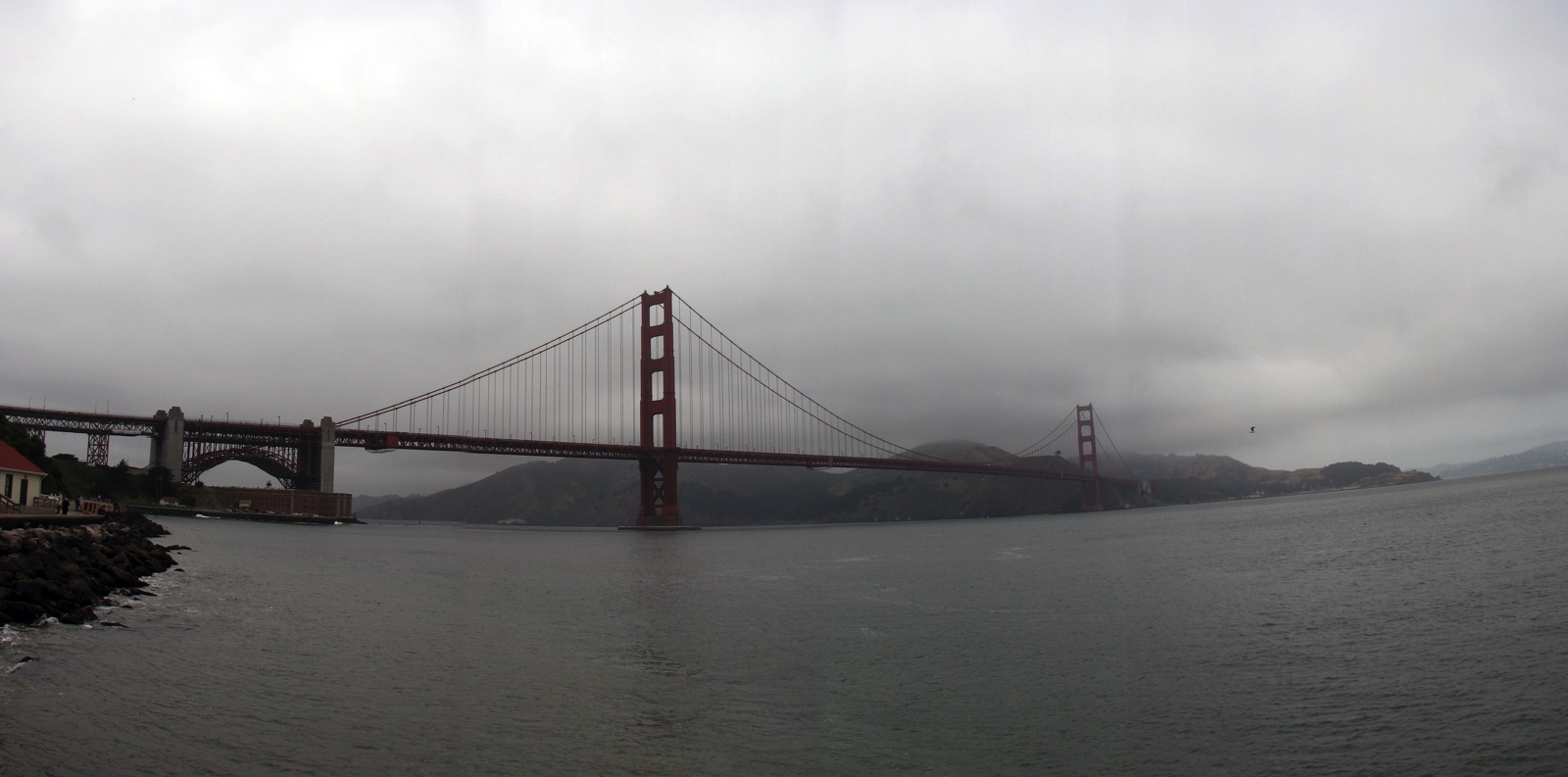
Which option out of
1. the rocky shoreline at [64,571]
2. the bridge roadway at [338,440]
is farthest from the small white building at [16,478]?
the bridge roadway at [338,440]

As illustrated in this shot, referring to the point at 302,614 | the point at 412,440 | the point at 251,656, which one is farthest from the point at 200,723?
the point at 412,440

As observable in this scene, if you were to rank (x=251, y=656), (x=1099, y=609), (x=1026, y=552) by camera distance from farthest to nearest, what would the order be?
(x=1026, y=552)
(x=1099, y=609)
(x=251, y=656)

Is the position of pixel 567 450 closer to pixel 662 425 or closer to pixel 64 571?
pixel 662 425

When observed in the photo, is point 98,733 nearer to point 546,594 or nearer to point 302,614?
point 302,614

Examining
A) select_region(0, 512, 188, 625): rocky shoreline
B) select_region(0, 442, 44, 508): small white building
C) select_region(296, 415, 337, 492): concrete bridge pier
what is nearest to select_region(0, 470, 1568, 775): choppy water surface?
select_region(0, 512, 188, 625): rocky shoreline

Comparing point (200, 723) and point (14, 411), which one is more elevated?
point (14, 411)

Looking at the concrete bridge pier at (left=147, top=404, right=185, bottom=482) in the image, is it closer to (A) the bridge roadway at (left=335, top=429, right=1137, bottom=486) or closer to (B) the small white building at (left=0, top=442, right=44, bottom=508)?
(A) the bridge roadway at (left=335, top=429, right=1137, bottom=486)

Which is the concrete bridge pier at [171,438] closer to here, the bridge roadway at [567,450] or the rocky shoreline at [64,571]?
the bridge roadway at [567,450]

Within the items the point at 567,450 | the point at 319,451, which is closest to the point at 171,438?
the point at 319,451
